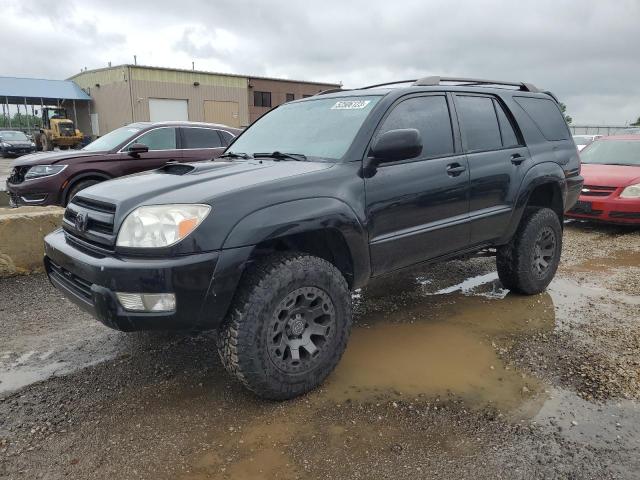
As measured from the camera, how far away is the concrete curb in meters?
5.16

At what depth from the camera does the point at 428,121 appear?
371cm

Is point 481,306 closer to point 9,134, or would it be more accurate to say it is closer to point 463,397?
point 463,397

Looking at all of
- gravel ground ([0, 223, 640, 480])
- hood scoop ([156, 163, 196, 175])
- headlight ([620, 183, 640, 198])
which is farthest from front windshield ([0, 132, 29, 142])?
headlight ([620, 183, 640, 198])

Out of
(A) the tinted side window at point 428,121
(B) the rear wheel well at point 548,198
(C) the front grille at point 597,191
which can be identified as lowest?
(C) the front grille at point 597,191

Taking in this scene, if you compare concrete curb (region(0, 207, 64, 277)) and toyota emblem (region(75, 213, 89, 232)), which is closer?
toyota emblem (region(75, 213, 89, 232))

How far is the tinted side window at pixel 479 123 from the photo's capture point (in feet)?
13.0

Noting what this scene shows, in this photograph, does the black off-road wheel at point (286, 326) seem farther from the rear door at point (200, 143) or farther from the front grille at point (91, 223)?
the rear door at point (200, 143)

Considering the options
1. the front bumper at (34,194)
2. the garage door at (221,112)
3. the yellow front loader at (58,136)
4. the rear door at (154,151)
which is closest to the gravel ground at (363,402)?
the front bumper at (34,194)

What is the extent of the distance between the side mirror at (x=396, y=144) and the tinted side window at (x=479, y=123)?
99 centimetres

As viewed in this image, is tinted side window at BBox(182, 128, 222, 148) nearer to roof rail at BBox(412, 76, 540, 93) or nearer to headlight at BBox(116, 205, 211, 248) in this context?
roof rail at BBox(412, 76, 540, 93)

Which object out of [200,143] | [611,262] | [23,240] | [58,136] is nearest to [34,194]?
[23,240]

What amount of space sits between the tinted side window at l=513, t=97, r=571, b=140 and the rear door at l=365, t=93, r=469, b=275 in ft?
3.98

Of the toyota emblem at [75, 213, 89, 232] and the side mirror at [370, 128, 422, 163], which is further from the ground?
the side mirror at [370, 128, 422, 163]

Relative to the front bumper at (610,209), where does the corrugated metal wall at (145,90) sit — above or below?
above
